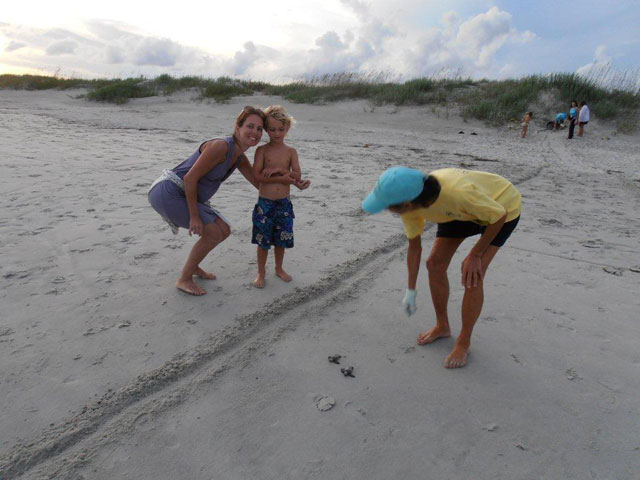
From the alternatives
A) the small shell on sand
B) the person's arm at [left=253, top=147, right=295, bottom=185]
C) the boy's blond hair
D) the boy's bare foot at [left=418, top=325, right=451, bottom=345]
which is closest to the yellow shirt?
the boy's bare foot at [left=418, top=325, right=451, bottom=345]

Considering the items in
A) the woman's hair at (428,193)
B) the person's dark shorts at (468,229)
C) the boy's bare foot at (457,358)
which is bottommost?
the boy's bare foot at (457,358)

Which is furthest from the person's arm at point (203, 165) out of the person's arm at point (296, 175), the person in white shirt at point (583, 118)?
the person in white shirt at point (583, 118)

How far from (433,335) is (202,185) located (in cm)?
172

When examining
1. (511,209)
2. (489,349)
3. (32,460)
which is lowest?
(32,460)

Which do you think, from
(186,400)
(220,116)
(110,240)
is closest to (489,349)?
(186,400)

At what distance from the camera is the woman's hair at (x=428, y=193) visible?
1.85 m

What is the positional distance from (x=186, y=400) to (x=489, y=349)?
1.65 metres

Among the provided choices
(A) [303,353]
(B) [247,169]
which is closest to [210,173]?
(B) [247,169]

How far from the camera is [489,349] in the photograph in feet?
8.08

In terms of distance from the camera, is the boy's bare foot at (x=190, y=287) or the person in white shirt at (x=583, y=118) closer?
the boy's bare foot at (x=190, y=287)

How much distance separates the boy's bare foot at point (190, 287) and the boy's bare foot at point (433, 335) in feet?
4.78

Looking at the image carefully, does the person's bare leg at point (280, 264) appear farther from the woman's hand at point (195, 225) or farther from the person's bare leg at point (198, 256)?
the woman's hand at point (195, 225)

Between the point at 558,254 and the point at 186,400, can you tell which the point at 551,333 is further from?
the point at 186,400

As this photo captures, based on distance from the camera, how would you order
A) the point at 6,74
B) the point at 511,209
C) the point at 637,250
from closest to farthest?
the point at 511,209 < the point at 637,250 < the point at 6,74
